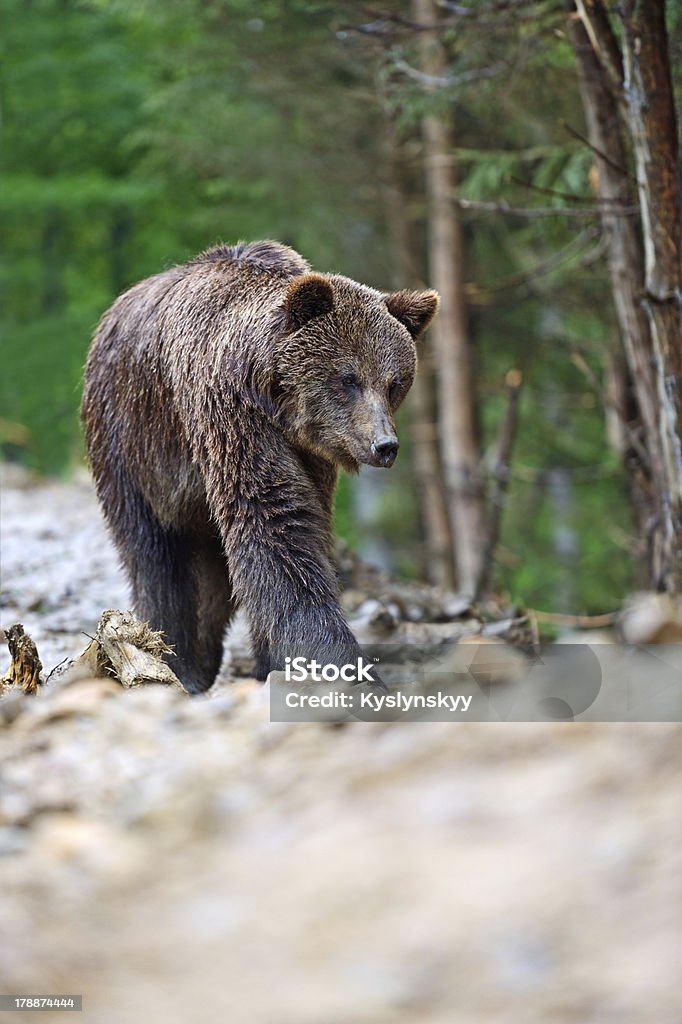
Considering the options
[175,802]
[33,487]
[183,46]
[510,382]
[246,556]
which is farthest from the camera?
[183,46]

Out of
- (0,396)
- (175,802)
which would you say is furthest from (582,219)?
(0,396)

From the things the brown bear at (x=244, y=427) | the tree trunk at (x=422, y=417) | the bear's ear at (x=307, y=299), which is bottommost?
the tree trunk at (x=422, y=417)

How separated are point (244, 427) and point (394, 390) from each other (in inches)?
28.2

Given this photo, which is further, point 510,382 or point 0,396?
point 0,396

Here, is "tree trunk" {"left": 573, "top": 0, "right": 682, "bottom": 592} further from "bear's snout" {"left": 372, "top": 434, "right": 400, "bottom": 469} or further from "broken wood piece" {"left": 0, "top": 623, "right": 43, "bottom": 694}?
"broken wood piece" {"left": 0, "top": 623, "right": 43, "bottom": 694}

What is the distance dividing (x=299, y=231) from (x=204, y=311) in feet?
35.6

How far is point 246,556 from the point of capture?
5371mm

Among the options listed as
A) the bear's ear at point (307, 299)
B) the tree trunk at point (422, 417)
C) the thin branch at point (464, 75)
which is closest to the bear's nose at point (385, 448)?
the bear's ear at point (307, 299)

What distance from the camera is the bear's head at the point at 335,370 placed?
5.47 meters

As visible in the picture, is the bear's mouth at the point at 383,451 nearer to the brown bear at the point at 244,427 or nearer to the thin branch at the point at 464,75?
the brown bear at the point at 244,427

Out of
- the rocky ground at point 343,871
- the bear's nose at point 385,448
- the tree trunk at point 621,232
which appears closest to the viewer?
the rocky ground at point 343,871

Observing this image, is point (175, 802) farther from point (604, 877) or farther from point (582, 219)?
point (582, 219)

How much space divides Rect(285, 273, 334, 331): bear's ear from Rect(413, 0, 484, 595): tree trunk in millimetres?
8167

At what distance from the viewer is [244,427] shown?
550 centimetres
